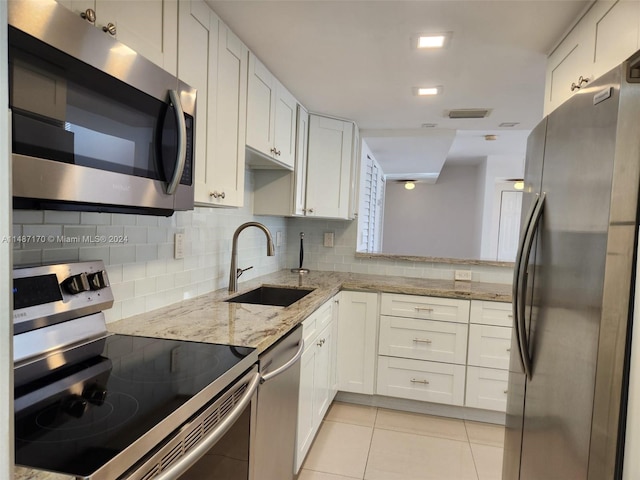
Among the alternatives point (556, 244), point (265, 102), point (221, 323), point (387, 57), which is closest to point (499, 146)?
point (387, 57)

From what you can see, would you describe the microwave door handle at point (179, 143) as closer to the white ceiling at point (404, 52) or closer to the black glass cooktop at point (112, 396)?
the black glass cooktop at point (112, 396)

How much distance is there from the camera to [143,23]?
1.14 meters

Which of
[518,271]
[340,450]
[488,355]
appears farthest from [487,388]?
[518,271]

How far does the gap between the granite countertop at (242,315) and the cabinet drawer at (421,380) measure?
0.51 meters

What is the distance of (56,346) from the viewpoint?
43.7 inches

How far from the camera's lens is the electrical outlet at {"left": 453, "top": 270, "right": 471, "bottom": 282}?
3.10m

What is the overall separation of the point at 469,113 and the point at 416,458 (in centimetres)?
230

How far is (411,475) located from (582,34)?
2230 mm

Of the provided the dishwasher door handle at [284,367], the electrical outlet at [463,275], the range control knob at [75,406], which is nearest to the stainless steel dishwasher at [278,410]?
the dishwasher door handle at [284,367]

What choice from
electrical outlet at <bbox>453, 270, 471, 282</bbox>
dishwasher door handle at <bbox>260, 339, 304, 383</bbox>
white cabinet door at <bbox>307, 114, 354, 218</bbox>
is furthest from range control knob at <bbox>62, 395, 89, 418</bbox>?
electrical outlet at <bbox>453, 270, 471, 282</bbox>

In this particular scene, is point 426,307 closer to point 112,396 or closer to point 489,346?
point 489,346

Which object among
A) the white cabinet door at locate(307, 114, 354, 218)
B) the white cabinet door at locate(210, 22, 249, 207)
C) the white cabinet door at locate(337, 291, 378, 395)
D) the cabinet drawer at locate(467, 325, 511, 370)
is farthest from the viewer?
the white cabinet door at locate(307, 114, 354, 218)

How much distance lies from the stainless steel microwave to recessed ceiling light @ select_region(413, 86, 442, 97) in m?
1.57

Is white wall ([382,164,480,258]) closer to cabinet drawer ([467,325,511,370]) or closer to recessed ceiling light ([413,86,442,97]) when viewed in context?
cabinet drawer ([467,325,511,370])
